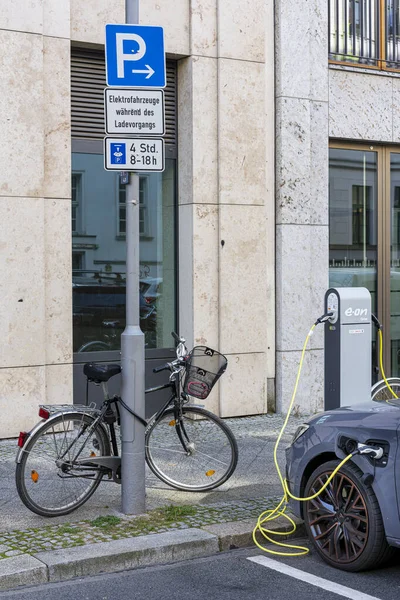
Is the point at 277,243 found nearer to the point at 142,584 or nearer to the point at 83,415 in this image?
the point at 83,415

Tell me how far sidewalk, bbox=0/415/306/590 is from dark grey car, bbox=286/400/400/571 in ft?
1.89

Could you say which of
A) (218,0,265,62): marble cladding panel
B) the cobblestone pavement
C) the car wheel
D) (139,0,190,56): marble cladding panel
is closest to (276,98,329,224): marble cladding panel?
(218,0,265,62): marble cladding panel

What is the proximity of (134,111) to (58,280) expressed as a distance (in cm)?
355

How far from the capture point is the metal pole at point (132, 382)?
20.9ft

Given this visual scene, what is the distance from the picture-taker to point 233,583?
5.37 metres

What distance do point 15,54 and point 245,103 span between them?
9.16 ft

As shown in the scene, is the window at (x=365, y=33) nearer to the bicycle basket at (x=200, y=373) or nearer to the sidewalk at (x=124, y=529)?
the bicycle basket at (x=200, y=373)

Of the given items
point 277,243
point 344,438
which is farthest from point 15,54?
A: point 344,438

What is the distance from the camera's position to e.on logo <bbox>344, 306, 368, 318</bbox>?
757 cm

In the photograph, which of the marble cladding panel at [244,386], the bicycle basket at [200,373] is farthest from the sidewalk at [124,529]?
the marble cladding panel at [244,386]

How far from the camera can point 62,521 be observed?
6309mm

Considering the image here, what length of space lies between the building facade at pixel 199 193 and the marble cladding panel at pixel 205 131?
0.7 inches

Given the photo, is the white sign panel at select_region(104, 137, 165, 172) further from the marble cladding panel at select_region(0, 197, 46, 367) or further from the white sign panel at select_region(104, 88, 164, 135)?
the marble cladding panel at select_region(0, 197, 46, 367)

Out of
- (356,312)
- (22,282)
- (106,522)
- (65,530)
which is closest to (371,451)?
(106,522)
